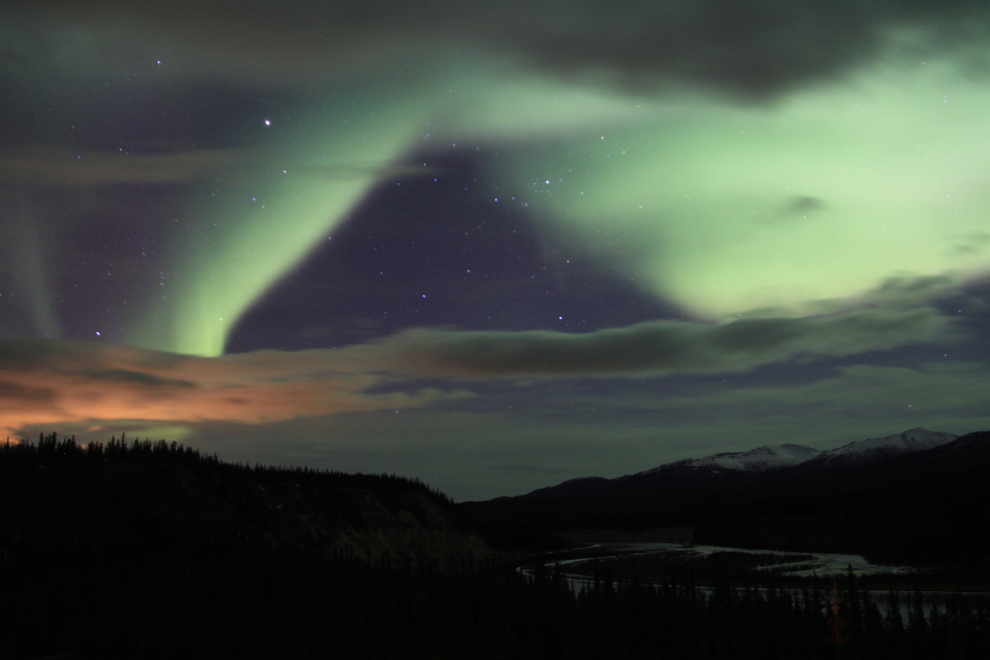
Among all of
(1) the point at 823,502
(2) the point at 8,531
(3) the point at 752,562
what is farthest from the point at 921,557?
(2) the point at 8,531

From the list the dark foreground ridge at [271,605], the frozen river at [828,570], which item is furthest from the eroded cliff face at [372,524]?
the frozen river at [828,570]

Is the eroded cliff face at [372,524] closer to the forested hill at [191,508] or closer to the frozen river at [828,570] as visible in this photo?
the forested hill at [191,508]

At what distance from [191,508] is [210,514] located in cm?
187

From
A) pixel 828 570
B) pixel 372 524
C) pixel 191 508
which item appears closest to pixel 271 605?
pixel 191 508

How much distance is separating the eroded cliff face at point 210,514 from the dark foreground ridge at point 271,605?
24 cm

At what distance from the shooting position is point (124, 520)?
61.2 metres

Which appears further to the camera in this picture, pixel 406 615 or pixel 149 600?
pixel 406 615

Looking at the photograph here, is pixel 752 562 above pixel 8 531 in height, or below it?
below

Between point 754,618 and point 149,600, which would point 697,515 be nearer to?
point 754,618

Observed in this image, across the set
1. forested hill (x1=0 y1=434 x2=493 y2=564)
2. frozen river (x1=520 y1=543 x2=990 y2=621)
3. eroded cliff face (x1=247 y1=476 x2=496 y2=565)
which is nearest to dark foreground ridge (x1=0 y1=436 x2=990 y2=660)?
forested hill (x1=0 y1=434 x2=493 y2=564)

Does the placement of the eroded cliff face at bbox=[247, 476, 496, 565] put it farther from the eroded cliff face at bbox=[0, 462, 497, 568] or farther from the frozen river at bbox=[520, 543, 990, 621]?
the frozen river at bbox=[520, 543, 990, 621]

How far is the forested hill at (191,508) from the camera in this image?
57.0 m

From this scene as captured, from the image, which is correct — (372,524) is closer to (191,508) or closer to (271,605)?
(191,508)

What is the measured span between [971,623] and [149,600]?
38.5m
